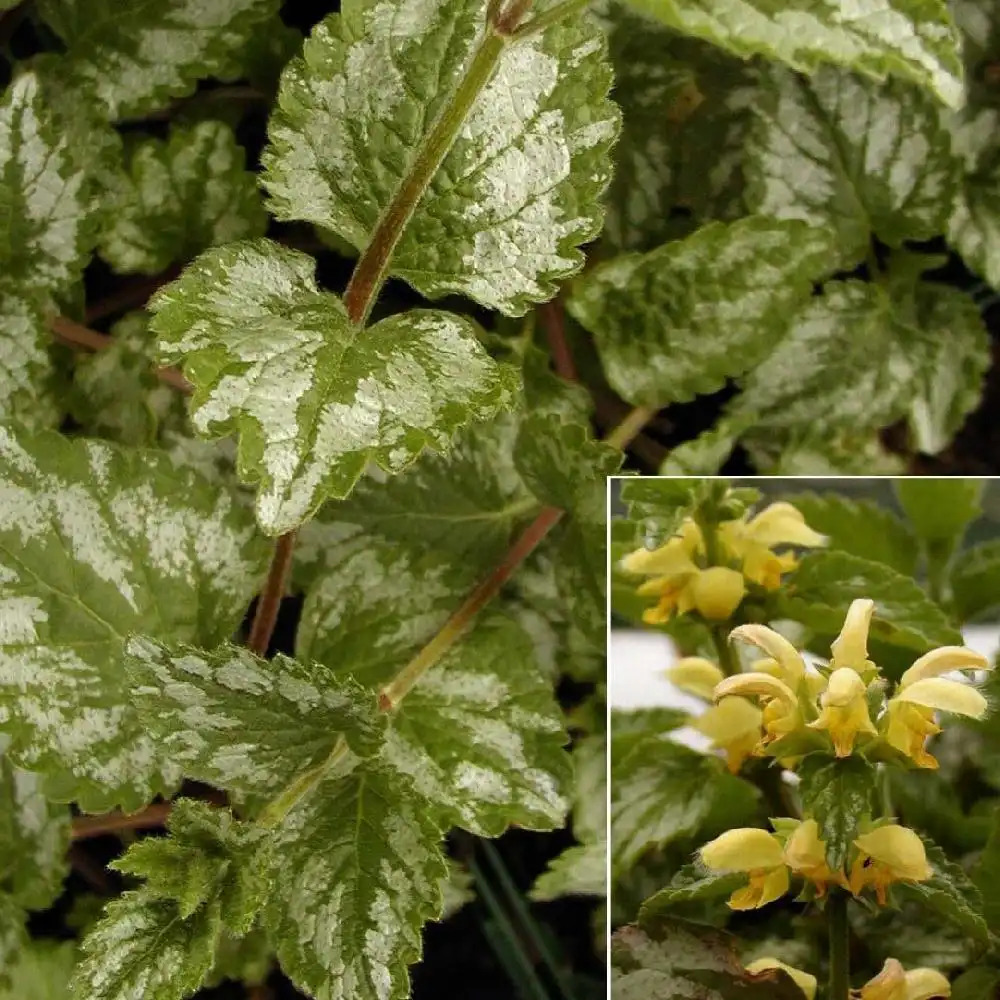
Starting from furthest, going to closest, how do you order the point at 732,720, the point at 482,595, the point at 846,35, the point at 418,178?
1. the point at 482,595
2. the point at 732,720
3. the point at 418,178
4. the point at 846,35

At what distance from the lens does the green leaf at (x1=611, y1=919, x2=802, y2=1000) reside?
0.53m

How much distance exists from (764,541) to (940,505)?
0.12 meters

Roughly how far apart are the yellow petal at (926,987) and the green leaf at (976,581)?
20 centimetres

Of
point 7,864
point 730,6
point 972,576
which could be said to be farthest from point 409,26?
point 7,864

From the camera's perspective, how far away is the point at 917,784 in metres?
0.61

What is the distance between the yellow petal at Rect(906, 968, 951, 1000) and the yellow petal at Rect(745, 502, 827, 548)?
226 mm

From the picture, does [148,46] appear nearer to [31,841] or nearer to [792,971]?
[31,841]

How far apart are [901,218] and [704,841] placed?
0.44 metres

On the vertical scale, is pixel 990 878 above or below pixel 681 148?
below

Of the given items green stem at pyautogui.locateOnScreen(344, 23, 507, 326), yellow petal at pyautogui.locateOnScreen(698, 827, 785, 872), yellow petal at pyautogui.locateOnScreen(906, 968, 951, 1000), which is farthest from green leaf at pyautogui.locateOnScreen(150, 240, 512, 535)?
yellow petal at pyautogui.locateOnScreen(906, 968, 951, 1000)

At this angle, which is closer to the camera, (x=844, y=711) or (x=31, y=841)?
(x=844, y=711)

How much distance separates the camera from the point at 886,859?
52 centimetres

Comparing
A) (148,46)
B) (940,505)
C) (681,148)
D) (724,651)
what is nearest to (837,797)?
(724,651)

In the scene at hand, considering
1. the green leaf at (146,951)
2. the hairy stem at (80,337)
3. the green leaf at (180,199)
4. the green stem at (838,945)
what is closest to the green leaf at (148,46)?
the green leaf at (180,199)
